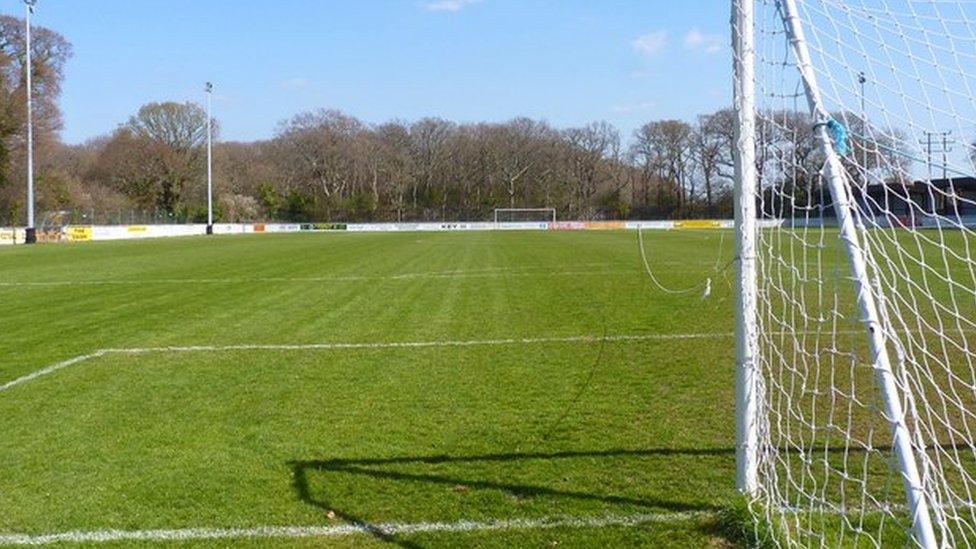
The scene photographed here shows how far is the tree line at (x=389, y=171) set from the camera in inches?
2963

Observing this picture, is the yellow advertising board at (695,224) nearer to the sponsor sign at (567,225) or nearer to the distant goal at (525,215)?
the sponsor sign at (567,225)

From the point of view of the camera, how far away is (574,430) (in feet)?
18.3

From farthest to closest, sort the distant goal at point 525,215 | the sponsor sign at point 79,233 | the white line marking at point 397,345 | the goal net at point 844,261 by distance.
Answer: the distant goal at point 525,215 → the sponsor sign at point 79,233 → the white line marking at point 397,345 → the goal net at point 844,261

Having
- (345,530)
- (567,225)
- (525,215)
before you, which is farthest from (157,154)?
(345,530)

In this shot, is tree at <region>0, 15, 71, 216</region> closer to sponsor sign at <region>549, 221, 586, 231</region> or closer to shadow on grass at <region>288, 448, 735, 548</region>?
sponsor sign at <region>549, 221, 586, 231</region>

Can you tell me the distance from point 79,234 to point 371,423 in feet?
155

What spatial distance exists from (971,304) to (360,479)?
31.8 feet

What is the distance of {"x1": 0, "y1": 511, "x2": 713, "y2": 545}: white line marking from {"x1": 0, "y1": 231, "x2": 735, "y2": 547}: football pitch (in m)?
0.01

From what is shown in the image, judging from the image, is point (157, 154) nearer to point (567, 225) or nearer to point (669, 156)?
point (567, 225)

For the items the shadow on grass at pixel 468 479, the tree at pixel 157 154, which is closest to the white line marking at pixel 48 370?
the shadow on grass at pixel 468 479

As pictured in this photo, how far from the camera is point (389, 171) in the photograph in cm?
9275

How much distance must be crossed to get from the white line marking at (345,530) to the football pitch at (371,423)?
0.01m

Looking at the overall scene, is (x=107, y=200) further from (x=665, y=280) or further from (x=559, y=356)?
(x=559, y=356)

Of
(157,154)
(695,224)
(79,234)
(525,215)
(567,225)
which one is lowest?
(79,234)
